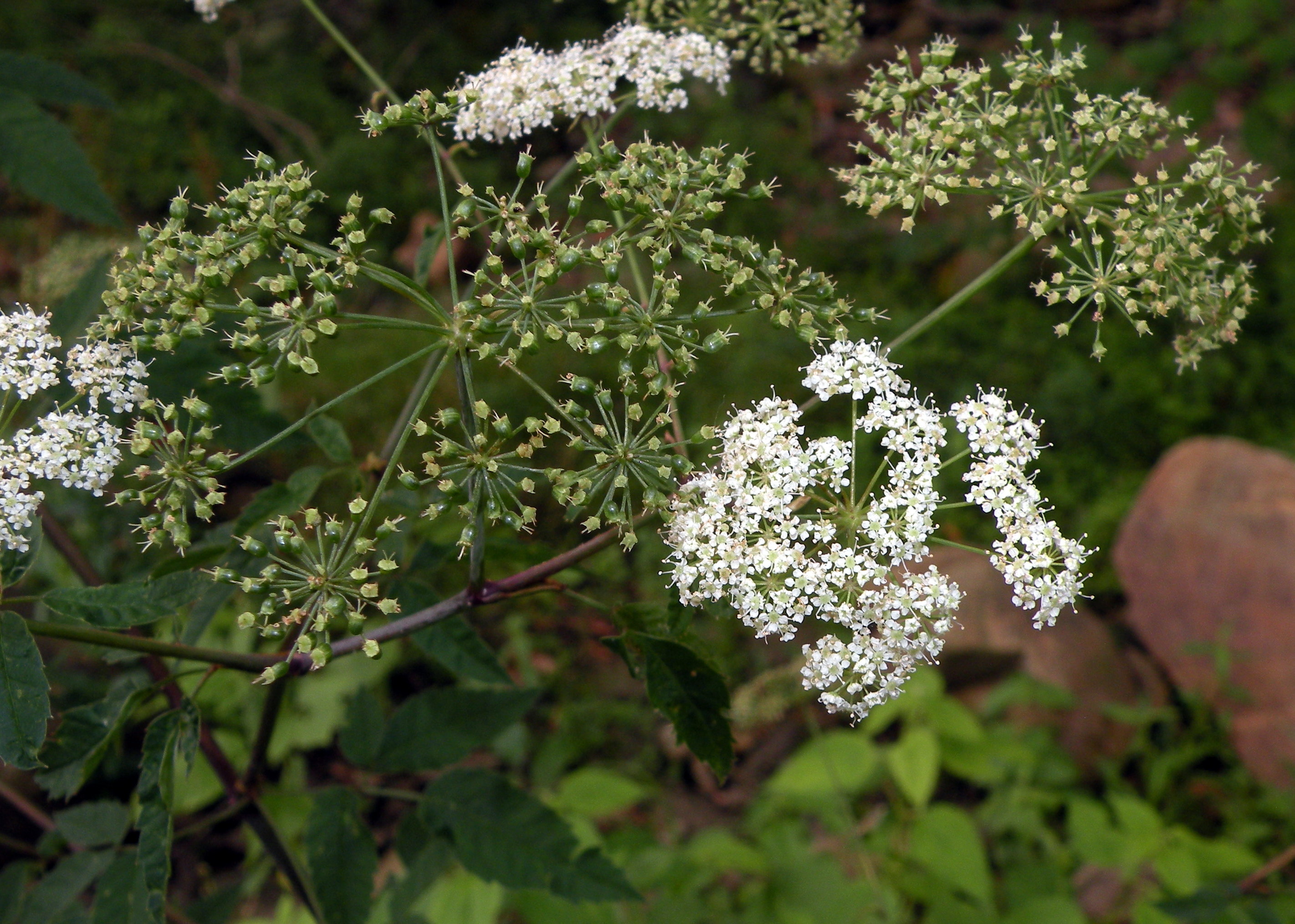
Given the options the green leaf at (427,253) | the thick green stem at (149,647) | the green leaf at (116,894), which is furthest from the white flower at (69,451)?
the green leaf at (116,894)

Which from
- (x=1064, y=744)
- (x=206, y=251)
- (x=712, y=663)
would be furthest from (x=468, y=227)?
(x=1064, y=744)

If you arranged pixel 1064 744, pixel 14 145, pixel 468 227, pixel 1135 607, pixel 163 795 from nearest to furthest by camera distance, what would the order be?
1. pixel 163 795
2. pixel 468 227
3. pixel 14 145
4. pixel 1064 744
5. pixel 1135 607

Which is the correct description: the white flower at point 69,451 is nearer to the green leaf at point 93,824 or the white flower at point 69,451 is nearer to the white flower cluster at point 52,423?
the white flower cluster at point 52,423

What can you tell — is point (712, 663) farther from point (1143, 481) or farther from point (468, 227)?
point (1143, 481)

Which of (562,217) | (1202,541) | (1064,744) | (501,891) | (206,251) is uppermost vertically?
(562,217)

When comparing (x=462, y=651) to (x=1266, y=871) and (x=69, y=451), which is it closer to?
(x=69, y=451)

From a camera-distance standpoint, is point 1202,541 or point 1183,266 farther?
point 1202,541

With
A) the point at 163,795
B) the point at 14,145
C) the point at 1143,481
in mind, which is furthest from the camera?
the point at 1143,481
